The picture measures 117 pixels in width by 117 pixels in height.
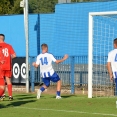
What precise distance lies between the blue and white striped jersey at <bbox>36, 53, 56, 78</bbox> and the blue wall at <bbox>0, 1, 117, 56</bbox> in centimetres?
1724

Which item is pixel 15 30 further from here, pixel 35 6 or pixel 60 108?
pixel 35 6

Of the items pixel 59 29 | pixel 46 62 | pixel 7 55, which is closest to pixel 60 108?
pixel 7 55

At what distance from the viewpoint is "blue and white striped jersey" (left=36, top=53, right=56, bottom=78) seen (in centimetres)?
1786

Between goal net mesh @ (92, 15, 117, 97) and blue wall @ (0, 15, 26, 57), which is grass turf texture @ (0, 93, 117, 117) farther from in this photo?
blue wall @ (0, 15, 26, 57)

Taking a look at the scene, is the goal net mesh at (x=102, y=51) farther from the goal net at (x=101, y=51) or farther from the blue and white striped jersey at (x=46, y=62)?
the blue and white striped jersey at (x=46, y=62)

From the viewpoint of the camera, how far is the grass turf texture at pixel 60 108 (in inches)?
530

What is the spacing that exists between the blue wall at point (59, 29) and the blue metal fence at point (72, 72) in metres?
10.1

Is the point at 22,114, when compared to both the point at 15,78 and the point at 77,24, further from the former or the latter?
the point at 77,24

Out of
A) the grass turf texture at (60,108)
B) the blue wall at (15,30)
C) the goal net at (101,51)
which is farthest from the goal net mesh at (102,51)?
the blue wall at (15,30)

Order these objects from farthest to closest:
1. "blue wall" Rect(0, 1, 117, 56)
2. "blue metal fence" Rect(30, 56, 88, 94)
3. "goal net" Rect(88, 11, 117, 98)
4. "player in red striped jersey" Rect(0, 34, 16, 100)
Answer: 1. "blue wall" Rect(0, 1, 117, 56)
2. "blue metal fence" Rect(30, 56, 88, 94)
3. "goal net" Rect(88, 11, 117, 98)
4. "player in red striped jersey" Rect(0, 34, 16, 100)

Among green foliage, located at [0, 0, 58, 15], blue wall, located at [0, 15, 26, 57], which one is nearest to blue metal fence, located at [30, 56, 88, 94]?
blue wall, located at [0, 15, 26, 57]

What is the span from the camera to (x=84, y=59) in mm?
25000

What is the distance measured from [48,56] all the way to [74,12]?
19.5 meters

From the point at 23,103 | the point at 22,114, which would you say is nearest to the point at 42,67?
the point at 23,103
